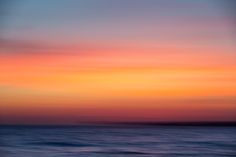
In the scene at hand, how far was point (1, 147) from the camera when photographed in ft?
14.2

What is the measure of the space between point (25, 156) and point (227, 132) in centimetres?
1267

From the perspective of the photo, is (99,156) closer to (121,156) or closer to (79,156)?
(79,156)

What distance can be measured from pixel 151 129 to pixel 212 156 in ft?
48.4

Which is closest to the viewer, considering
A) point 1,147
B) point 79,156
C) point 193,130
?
point 1,147

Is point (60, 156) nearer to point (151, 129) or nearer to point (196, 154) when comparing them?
point (196, 154)

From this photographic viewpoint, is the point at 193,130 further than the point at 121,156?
Yes

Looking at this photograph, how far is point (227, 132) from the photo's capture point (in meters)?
19.9

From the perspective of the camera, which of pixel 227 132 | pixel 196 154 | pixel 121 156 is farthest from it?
pixel 227 132

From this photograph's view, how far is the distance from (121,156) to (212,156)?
4.25 feet

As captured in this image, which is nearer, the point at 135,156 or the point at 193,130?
the point at 135,156

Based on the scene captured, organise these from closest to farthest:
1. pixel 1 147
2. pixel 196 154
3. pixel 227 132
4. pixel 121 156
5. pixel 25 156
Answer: pixel 1 147 < pixel 25 156 < pixel 121 156 < pixel 196 154 < pixel 227 132

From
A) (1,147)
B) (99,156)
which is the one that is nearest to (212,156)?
(99,156)

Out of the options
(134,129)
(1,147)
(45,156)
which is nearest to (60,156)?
(45,156)

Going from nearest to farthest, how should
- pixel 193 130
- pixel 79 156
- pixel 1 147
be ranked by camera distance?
pixel 1 147
pixel 79 156
pixel 193 130
